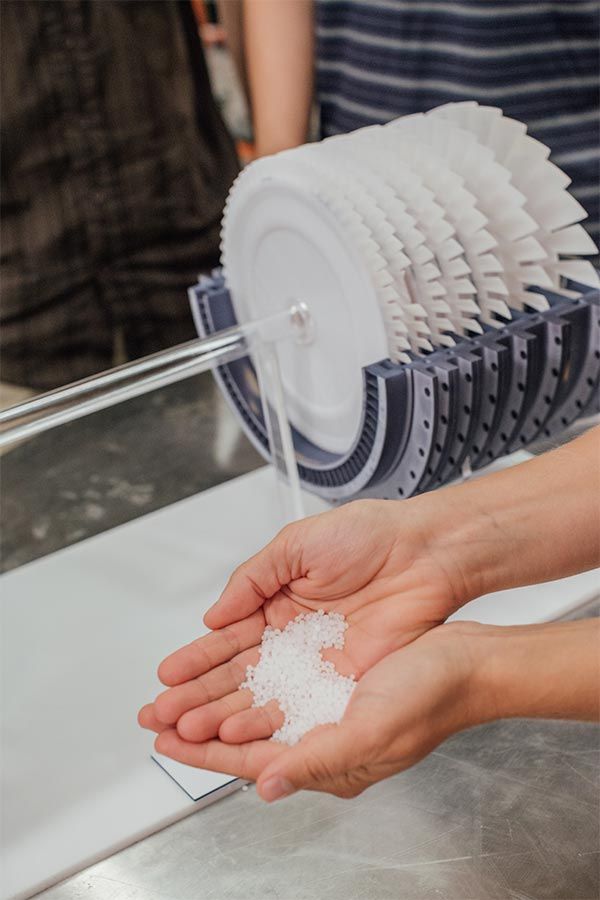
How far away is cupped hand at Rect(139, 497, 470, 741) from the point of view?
2.47 ft

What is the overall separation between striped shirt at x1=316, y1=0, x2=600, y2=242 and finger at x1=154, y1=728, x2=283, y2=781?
32.6 inches

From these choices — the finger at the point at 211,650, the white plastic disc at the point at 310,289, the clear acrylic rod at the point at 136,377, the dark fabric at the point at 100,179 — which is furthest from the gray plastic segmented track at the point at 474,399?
the dark fabric at the point at 100,179

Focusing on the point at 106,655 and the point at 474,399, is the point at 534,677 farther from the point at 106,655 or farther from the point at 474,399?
the point at 106,655

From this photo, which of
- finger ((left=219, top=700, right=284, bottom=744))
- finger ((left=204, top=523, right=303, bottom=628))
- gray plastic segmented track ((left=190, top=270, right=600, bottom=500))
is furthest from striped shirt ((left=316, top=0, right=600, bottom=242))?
finger ((left=219, top=700, right=284, bottom=744))

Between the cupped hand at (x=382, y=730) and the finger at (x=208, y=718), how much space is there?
0.04 ft

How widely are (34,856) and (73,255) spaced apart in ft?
4.74

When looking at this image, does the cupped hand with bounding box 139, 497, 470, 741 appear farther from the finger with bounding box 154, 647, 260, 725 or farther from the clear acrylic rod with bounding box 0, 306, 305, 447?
the clear acrylic rod with bounding box 0, 306, 305, 447

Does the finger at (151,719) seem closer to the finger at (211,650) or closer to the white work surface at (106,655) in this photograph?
the finger at (211,650)

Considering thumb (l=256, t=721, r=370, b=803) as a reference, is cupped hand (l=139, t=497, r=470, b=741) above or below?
above

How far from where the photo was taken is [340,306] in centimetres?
102

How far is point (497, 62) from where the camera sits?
1198 millimetres

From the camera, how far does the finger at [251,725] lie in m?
0.70

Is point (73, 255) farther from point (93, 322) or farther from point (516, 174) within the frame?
point (516, 174)

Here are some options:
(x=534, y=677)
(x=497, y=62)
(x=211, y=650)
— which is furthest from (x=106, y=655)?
(x=497, y=62)
